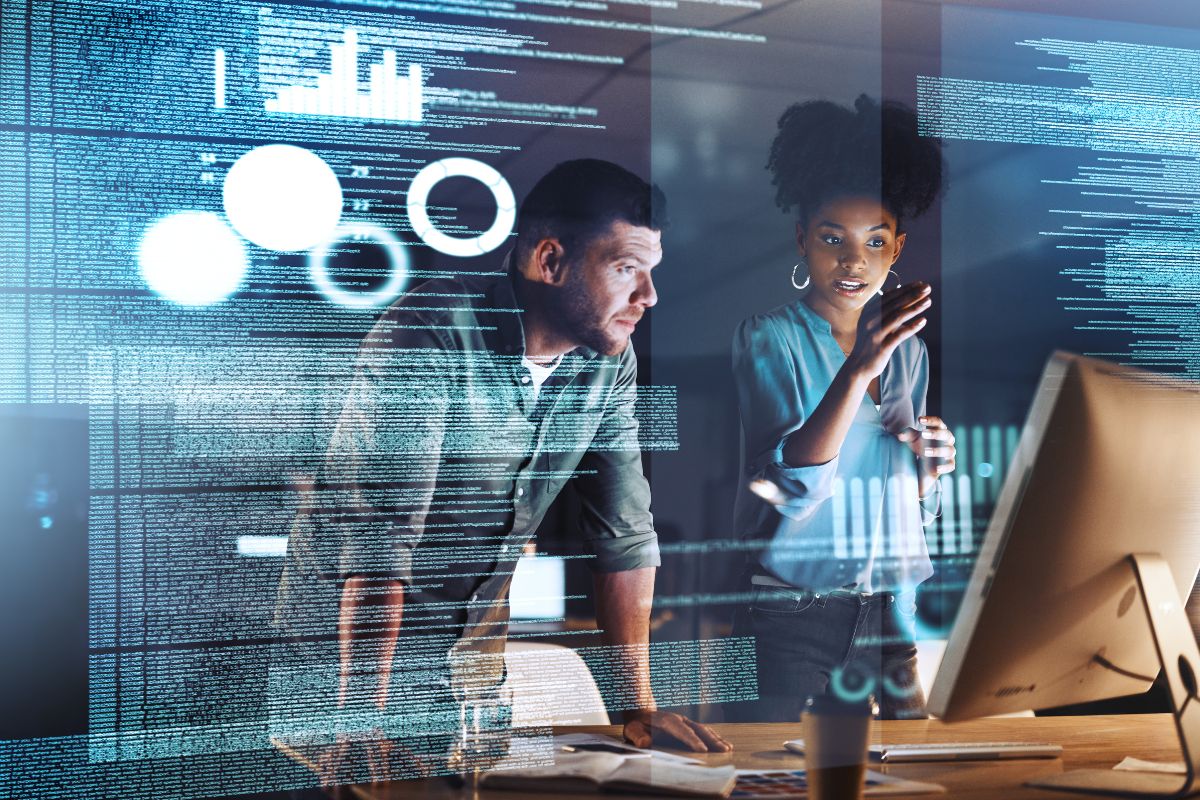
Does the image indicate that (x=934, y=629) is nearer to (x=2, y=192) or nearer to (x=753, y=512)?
(x=753, y=512)

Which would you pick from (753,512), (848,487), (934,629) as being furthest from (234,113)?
(934,629)

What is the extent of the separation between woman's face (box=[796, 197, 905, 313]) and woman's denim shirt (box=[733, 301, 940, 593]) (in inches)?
2.3

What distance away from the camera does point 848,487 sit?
1.68m

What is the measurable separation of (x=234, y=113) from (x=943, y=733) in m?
1.34

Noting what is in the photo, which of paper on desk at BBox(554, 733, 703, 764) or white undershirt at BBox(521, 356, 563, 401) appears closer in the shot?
paper on desk at BBox(554, 733, 703, 764)

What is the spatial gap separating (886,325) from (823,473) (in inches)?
11.1

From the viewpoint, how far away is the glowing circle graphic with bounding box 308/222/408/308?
1.34 metres

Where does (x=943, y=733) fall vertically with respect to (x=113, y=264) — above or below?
below

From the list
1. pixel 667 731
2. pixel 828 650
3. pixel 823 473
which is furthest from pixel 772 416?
pixel 667 731

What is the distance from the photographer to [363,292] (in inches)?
53.3

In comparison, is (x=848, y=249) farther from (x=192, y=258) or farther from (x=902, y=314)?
(x=192, y=258)

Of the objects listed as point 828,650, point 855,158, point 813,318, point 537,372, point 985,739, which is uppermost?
point 855,158

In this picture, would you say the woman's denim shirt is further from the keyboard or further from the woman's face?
the keyboard

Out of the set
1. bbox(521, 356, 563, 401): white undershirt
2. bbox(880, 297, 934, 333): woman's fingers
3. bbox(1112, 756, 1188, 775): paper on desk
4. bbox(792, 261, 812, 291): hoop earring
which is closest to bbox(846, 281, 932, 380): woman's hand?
bbox(880, 297, 934, 333): woman's fingers
